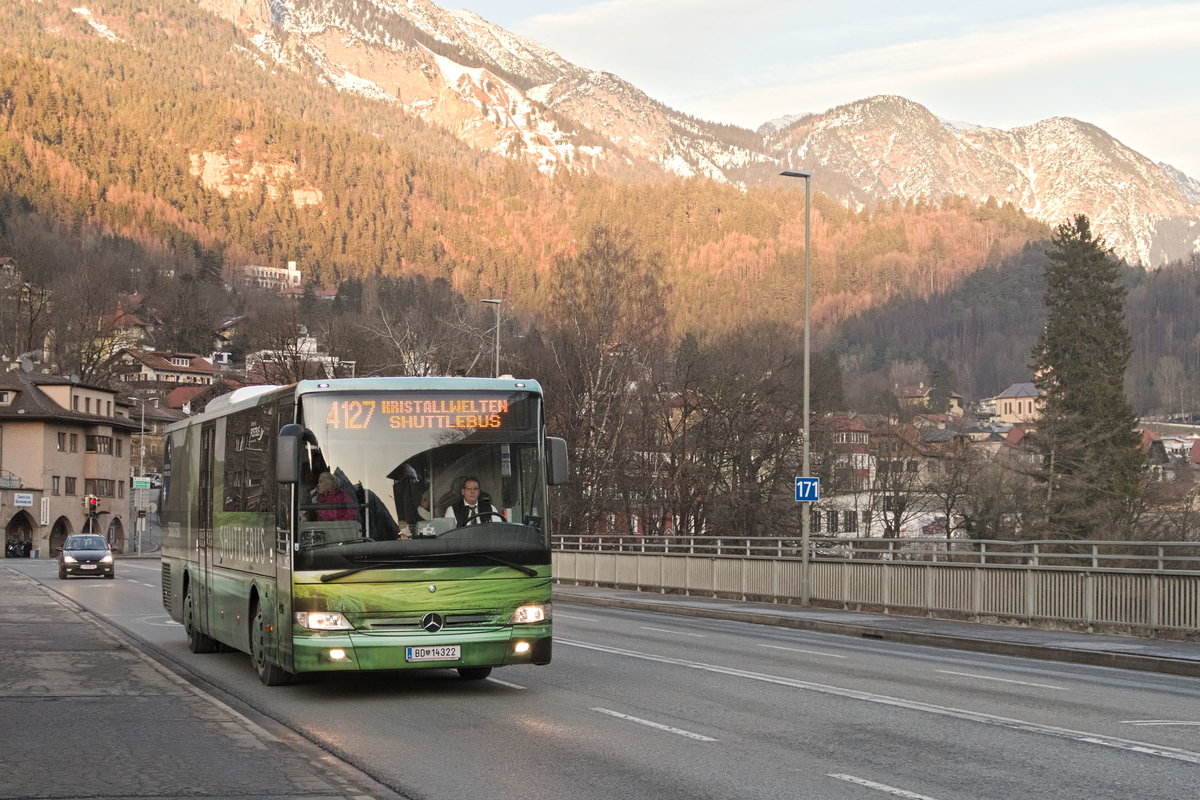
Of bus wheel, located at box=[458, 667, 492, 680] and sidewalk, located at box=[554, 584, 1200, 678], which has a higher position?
bus wheel, located at box=[458, 667, 492, 680]

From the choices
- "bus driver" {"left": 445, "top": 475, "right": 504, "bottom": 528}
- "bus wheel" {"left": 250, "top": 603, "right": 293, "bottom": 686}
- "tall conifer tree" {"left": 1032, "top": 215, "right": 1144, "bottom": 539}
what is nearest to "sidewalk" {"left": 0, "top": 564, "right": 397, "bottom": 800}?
"bus wheel" {"left": 250, "top": 603, "right": 293, "bottom": 686}

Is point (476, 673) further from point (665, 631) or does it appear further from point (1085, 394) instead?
point (1085, 394)

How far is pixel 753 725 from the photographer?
39.2 feet

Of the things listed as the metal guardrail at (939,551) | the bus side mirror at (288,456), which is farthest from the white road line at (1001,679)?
the bus side mirror at (288,456)

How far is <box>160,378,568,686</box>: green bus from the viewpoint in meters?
13.3

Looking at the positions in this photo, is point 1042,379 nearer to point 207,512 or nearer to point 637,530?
point 637,530

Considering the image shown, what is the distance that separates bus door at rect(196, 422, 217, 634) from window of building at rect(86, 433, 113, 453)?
89886mm

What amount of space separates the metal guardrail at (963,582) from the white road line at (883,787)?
12.2m

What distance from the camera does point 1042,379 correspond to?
76.6 m

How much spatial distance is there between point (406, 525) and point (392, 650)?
1118 millimetres

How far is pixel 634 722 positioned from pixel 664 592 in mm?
27800

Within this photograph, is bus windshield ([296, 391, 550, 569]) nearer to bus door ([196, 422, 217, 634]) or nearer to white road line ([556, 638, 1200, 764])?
white road line ([556, 638, 1200, 764])

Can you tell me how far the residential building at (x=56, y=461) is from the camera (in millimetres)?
96250

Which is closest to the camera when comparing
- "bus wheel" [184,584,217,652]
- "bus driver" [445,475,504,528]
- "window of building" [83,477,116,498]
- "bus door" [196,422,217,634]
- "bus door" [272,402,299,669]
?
"bus door" [272,402,299,669]
